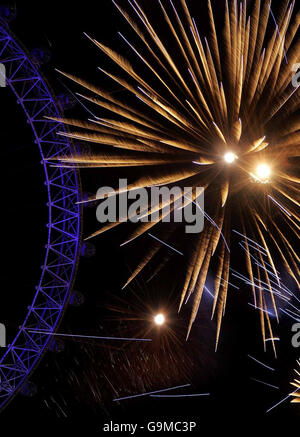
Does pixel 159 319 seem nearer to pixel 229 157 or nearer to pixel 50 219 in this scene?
pixel 50 219

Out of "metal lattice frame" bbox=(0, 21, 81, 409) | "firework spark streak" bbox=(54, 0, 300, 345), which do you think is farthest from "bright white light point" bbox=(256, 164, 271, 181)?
"metal lattice frame" bbox=(0, 21, 81, 409)

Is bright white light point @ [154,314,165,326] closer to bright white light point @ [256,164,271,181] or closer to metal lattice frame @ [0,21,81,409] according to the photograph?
metal lattice frame @ [0,21,81,409]

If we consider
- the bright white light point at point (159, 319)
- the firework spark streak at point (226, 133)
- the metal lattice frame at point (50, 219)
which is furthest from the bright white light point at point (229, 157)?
the bright white light point at point (159, 319)

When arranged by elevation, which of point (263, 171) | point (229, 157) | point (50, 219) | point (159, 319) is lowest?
point (159, 319)

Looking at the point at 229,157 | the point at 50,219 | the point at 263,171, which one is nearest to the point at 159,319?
the point at 50,219

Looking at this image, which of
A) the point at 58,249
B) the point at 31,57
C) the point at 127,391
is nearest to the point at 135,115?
the point at 31,57

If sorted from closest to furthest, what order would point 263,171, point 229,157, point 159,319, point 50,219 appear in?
point 263,171 → point 229,157 → point 50,219 → point 159,319

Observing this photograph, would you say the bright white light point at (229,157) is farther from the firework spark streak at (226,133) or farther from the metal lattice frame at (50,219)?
the metal lattice frame at (50,219)
